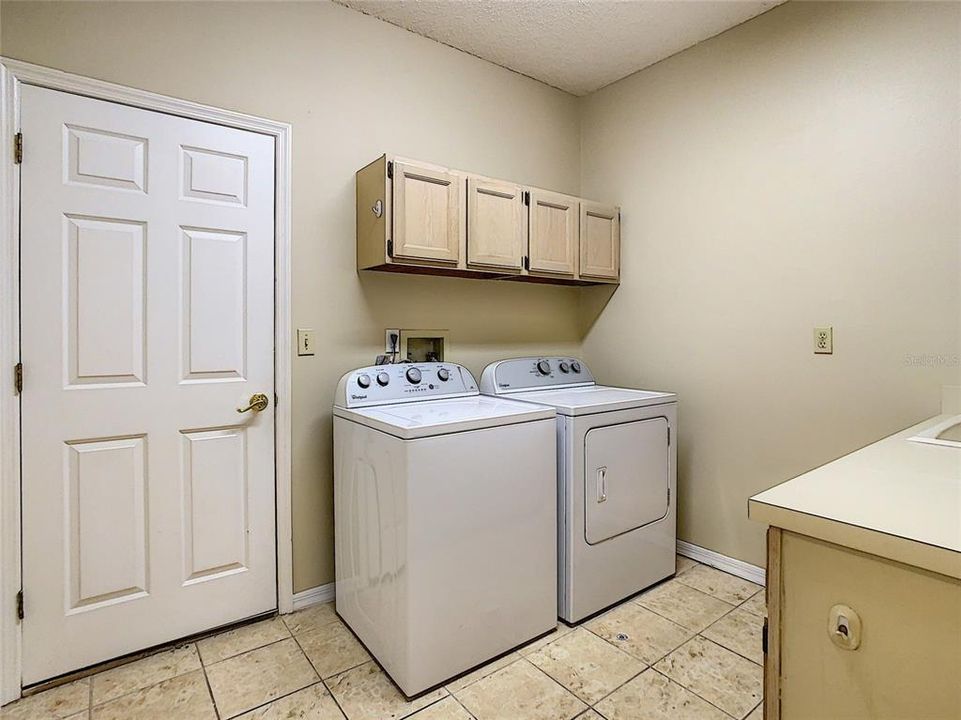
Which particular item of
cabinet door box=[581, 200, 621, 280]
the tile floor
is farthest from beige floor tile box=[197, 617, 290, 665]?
cabinet door box=[581, 200, 621, 280]

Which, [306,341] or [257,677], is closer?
[257,677]

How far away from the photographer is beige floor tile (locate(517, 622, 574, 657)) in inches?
77.3

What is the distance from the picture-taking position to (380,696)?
5.64ft

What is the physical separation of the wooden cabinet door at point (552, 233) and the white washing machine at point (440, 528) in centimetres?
80

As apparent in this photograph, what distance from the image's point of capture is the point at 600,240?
2869 mm

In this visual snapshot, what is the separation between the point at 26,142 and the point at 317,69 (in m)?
1.09

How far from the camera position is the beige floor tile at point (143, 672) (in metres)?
1.73

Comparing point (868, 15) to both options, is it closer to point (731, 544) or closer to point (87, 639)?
point (731, 544)

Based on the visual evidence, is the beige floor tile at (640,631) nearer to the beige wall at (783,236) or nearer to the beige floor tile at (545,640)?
the beige floor tile at (545,640)

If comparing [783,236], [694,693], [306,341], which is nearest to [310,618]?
[306,341]

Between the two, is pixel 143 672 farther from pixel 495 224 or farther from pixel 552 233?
pixel 552 233

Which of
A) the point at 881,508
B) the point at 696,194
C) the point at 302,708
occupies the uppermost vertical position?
the point at 696,194

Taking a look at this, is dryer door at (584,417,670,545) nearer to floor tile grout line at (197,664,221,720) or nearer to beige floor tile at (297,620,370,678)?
beige floor tile at (297,620,370,678)

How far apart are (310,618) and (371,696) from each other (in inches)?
22.9
